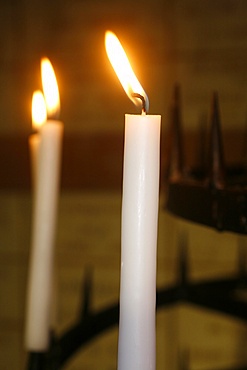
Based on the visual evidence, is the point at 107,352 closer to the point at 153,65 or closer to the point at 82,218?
the point at 82,218

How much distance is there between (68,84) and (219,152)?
111 centimetres

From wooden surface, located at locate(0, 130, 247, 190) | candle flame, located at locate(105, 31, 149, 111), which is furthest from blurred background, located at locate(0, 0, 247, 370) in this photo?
candle flame, located at locate(105, 31, 149, 111)

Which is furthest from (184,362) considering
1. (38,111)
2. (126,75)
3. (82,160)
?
(126,75)

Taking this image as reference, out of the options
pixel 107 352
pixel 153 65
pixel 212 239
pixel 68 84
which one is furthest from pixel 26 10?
pixel 107 352

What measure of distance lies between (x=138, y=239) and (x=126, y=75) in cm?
11

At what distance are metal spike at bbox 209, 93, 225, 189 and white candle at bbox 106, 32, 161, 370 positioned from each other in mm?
87

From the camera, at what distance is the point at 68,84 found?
5.18 feet

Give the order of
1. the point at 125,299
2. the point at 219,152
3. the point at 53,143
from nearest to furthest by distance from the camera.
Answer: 1. the point at 125,299
2. the point at 219,152
3. the point at 53,143

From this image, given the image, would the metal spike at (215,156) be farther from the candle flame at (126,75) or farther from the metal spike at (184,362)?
the metal spike at (184,362)

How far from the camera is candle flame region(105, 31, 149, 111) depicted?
0.42m

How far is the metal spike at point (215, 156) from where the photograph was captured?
479 mm

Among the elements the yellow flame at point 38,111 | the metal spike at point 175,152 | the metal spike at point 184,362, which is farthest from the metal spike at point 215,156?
the metal spike at point 184,362

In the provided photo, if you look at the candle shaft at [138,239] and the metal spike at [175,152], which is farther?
the metal spike at [175,152]

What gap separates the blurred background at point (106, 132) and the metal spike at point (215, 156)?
3.19 feet
